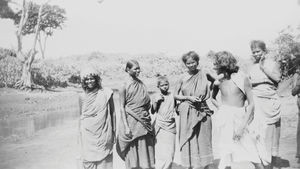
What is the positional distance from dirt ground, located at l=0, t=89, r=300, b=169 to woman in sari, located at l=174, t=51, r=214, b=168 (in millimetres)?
917

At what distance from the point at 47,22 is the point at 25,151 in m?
12.7

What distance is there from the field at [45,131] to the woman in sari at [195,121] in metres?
0.92

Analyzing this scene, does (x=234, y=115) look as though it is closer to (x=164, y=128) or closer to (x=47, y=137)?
(x=164, y=128)

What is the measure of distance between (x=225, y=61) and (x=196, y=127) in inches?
32.1

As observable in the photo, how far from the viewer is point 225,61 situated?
10.9 feet

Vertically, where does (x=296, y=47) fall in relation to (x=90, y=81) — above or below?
above

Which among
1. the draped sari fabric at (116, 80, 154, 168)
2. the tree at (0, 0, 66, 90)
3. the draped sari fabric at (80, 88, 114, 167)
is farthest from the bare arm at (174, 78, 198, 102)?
the tree at (0, 0, 66, 90)

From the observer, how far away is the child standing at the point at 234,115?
3.30 metres

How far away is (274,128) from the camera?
3898 mm

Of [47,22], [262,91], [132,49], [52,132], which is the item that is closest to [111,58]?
[132,49]

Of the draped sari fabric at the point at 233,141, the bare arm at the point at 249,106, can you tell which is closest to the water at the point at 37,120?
the draped sari fabric at the point at 233,141

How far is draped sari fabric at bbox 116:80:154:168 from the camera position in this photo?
347 centimetres

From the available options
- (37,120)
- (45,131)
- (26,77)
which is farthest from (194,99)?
(26,77)

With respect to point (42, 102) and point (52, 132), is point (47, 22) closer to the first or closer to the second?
point (42, 102)
